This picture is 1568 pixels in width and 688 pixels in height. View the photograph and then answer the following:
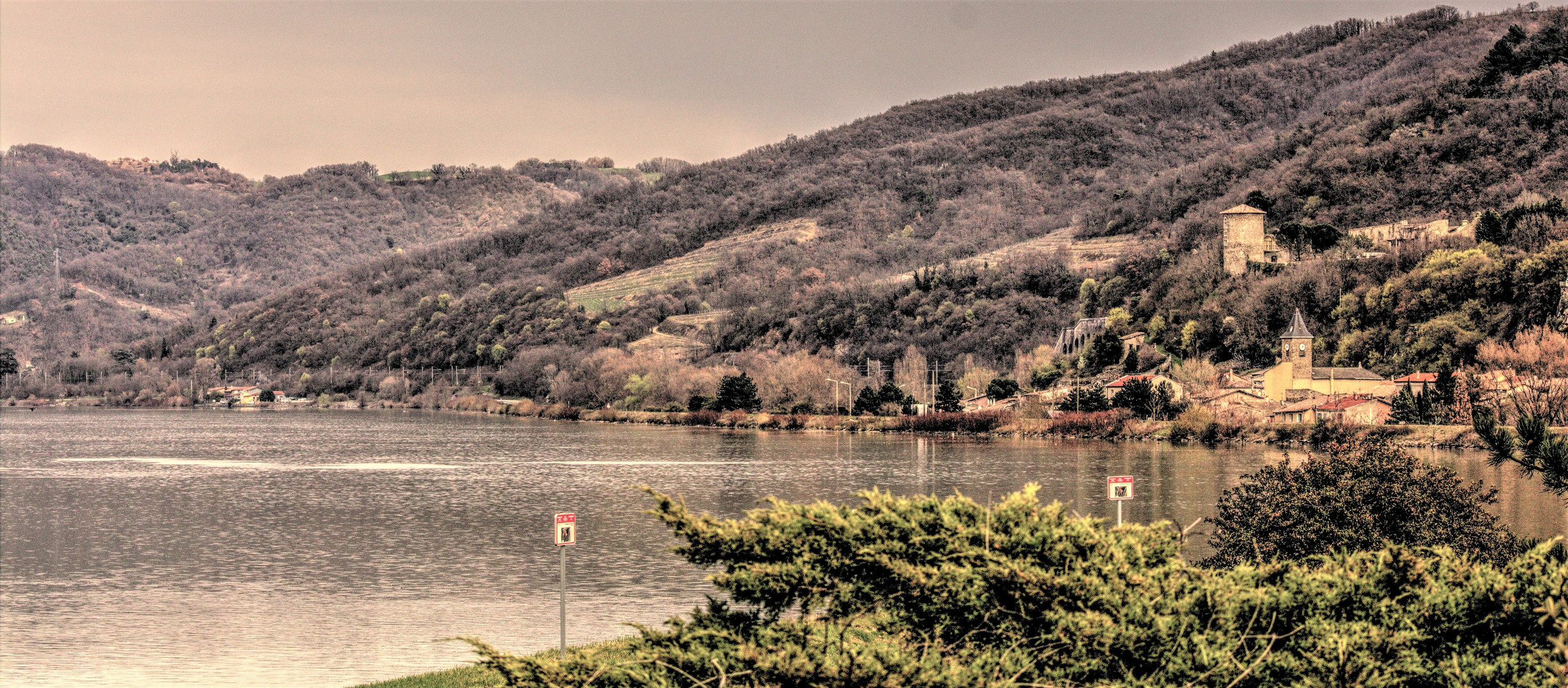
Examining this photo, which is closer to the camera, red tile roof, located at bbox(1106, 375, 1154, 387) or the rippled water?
the rippled water

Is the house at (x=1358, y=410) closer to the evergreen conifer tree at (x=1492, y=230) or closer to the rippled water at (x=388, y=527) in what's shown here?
the rippled water at (x=388, y=527)

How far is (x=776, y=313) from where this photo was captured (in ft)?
518

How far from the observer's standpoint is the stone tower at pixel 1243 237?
11325cm

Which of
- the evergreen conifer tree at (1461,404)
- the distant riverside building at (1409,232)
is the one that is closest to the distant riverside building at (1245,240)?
the distant riverside building at (1409,232)

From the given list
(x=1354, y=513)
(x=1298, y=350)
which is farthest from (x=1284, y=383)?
(x=1354, y=513)

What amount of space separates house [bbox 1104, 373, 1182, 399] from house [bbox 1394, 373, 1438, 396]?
1341 cm

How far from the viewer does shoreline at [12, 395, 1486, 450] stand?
67.1 m

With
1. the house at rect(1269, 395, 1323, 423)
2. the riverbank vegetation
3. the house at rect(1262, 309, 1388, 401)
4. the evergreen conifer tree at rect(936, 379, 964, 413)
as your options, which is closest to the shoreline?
the house at rect(1269, 395, 1323, 423)

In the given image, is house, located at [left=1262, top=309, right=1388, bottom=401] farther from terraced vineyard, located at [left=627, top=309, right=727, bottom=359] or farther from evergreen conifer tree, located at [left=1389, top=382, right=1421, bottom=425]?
terraced vineyard, located at [left=627, top=309, right=727, bottom=359]

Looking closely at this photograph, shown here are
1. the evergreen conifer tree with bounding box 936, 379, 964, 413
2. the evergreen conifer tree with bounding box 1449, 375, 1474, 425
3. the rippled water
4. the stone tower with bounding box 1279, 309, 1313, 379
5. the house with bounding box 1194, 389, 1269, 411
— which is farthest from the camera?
the evergreen conifer tree with bounding box 936, 379, 964, 413

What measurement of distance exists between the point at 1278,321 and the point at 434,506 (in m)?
72.3

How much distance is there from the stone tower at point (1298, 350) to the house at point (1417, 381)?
6763 mm

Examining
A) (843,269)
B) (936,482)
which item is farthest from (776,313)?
(936,482)

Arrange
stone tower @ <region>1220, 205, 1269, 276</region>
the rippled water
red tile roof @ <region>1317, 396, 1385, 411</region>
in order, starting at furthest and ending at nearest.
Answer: stone tower @ <region>1220, 205, 1269, 276</region> < red tile roof @ <region>1317, 396, 1385, 411</region> < the rippled water
